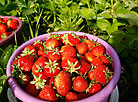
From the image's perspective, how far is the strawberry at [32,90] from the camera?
886 mm

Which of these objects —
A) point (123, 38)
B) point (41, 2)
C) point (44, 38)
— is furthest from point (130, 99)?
point (41, 2)

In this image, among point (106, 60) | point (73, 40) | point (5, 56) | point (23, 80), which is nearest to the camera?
point (23, 80)

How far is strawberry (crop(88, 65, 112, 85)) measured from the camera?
911 mm

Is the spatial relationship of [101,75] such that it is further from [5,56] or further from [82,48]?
[5,56]

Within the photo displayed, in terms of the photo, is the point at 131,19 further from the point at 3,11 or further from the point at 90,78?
the point at 3,11

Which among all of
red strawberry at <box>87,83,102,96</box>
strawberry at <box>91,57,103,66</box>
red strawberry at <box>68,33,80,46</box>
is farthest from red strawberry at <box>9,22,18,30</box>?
red strawberry at <box>87,83,102,96</box>

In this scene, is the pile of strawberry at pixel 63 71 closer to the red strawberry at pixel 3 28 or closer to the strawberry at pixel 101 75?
the strawberry at pixel 101 75

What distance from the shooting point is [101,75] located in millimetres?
913

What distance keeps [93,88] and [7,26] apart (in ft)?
4.09

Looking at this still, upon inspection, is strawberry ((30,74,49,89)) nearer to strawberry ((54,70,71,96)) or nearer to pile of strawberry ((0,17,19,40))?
strawberry ((54,70,71,96))

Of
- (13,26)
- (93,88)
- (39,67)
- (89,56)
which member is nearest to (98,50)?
(89,56)

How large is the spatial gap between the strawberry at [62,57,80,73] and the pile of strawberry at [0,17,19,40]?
844 mm

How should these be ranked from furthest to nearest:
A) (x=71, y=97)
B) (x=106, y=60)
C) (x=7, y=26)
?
(x=7, y=26) < (x=106, y=60) < (x=71, y=97)

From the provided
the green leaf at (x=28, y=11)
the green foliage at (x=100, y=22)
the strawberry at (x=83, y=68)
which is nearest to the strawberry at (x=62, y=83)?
the strawberry at (x=83, y=68)
